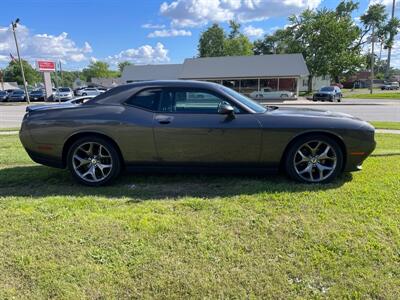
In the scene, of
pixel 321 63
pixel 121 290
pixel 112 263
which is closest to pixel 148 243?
pixel 112 263

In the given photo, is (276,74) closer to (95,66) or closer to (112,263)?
(112,263)

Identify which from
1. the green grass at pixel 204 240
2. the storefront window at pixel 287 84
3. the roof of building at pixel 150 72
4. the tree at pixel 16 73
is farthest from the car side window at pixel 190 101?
the tree at pixel 16 73

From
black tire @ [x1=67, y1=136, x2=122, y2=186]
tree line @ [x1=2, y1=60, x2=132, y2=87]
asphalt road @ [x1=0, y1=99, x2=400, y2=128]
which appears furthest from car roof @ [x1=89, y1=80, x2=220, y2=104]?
tree line @ [x1=2, y1=60, x2=132, y2=87]

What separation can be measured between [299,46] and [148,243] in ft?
178

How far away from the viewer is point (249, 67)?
39.7m

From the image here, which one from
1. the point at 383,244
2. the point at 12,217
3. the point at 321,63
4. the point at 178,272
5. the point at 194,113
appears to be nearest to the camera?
the point at 178,272

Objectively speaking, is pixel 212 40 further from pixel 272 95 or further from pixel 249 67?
pixel 272 95

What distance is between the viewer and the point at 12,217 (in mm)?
3516

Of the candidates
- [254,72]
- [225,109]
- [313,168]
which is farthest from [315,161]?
[254,72]

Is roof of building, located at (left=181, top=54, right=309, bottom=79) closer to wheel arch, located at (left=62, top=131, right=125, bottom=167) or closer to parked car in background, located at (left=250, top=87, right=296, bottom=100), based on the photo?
parked car in background, located at (left=250, top=87, right=296, bottom=100)

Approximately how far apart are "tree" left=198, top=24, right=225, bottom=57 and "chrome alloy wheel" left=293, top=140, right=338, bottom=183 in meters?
74.2

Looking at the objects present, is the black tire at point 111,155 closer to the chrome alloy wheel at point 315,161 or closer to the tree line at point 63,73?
the chrome alloy wheel at point 315,161

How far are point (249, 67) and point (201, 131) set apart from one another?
3717cm

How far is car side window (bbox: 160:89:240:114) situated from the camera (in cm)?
440
